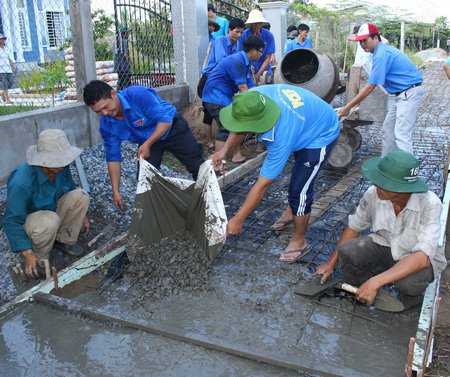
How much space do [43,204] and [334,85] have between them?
4.50 m

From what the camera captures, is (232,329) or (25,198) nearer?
(232,329)

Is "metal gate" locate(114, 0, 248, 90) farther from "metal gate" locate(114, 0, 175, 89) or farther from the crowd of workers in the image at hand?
the crowd of workers

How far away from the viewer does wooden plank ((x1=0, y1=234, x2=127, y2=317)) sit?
314 cm

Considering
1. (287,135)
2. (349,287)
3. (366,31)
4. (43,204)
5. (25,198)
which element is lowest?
(349,287)

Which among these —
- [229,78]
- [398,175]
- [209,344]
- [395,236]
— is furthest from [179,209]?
[229,78]

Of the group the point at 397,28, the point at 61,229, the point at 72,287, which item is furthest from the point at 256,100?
the point at 397,28

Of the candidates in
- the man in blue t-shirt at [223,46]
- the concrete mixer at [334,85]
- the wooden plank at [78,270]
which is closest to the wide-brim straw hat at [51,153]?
the wooden plank at [78,270]

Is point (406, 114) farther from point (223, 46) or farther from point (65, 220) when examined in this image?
point (65, 220)

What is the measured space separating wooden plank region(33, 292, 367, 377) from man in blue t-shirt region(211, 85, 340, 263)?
0.93m

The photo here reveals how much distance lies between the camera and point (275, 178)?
3.37 meters

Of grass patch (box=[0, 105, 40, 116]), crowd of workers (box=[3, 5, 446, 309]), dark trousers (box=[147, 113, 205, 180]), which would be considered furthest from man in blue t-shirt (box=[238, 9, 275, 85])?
grass patch (box=[0, 105, 40, 116])

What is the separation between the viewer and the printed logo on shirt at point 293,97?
3.39 metres

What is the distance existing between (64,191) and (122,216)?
929 millimetres

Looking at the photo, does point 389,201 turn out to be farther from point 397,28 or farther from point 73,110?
point 397,28
